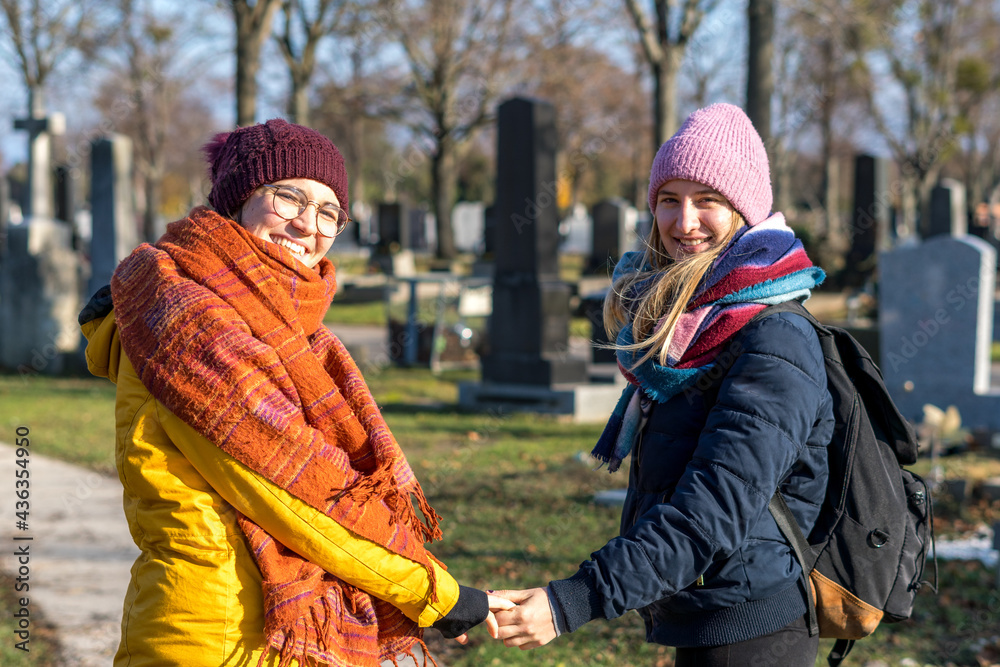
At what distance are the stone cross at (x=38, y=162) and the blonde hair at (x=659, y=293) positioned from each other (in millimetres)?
13553

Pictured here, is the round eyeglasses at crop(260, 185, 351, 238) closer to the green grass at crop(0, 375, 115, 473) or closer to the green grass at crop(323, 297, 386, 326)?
the green grass at crop(0, 375, 115, 473)

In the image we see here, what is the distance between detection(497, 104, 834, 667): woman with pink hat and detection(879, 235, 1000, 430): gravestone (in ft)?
22.0

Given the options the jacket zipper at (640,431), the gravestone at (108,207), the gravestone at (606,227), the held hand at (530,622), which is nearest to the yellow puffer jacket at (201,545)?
the held hand at (530,622)

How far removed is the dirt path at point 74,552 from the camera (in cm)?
417

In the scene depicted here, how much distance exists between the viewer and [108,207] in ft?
39.4

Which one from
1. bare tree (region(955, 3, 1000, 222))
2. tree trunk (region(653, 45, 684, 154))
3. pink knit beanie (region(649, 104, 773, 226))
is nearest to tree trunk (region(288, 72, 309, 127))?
tree trunk (region(653, 45, 684, 154))

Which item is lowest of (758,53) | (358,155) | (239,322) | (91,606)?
(91,606)

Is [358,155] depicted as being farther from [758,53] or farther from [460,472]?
[460,472]

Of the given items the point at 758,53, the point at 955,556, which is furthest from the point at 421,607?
the point at 758,53

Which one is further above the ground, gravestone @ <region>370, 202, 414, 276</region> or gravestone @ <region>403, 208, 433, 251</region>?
gravestone @ <region>403, 208, 433, 251</region>

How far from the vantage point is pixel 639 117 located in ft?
137

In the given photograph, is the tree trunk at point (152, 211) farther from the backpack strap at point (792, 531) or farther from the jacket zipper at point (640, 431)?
the backpack strap at point (792, 531)

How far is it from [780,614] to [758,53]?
8901 millimetres

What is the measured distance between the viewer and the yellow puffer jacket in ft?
5.88
